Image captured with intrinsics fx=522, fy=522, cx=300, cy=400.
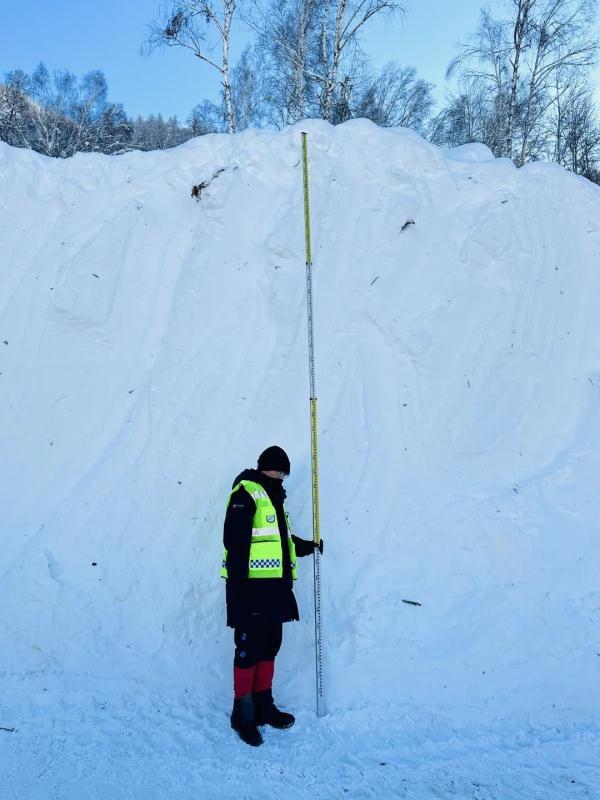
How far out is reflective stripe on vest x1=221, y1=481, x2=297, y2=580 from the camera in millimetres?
3918

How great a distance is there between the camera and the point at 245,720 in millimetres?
3777

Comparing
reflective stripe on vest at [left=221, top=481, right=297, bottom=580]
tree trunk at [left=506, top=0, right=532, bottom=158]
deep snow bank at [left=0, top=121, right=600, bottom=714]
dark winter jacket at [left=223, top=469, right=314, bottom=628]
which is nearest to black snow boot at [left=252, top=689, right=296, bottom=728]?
deep snow bank at [left=0, top=121, right=600, bottom=714]

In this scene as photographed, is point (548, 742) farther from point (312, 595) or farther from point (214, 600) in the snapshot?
point (214, 600)

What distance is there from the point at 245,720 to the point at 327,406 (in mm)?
3185

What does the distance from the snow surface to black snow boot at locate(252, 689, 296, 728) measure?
83 millimetres

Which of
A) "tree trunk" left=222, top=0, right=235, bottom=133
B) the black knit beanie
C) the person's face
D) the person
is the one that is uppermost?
"tree trunk" left=222, top=0, right=235, bottom=133

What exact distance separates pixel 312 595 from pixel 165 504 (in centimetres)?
177

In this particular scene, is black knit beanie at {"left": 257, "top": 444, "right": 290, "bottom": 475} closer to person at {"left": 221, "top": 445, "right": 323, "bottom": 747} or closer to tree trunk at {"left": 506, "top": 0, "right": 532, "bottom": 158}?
Result: person at {"left": 221, "top": 445, "right": 323, "bottom": 747}

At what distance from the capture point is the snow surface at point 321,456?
3.76 metres

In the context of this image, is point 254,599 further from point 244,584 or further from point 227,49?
point 227,49

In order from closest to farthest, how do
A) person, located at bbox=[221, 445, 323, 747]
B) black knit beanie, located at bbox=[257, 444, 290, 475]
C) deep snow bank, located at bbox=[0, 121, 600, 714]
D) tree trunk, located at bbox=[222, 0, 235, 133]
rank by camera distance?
1. person, located at bbox=[221, 445, 323, 747]
2. black knit beanie, located at bbox=[257, 444, 290, 475]
3. deep snow bank, located at bbox=[0, 121, 600, 714]
4. tree trunk, located at bbox=[222, 0, 235, 133]

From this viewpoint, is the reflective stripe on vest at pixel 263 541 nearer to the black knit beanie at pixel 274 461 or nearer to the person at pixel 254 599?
the person at pixel 254 599

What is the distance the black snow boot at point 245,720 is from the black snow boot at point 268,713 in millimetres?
131

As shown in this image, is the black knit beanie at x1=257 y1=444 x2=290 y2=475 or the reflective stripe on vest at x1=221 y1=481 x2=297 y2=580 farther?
the black knit beanie at x1=257 y1=444 x2=290 y2=475
